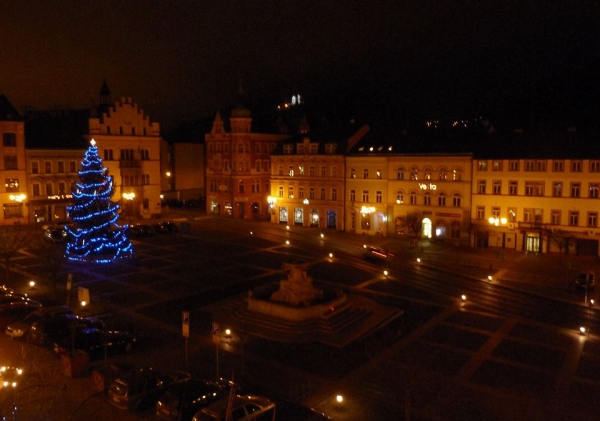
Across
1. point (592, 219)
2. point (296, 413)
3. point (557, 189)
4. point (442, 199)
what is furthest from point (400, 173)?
point (296, 413)

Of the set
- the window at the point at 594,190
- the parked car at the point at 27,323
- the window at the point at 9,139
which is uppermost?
the window at the point at 9,139

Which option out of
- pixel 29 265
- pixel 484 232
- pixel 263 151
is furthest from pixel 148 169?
pixel 484 232

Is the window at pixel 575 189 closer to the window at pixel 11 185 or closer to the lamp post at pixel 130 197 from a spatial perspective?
the lamp post at pixel 130 197

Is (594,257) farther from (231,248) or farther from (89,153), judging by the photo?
(89,153)

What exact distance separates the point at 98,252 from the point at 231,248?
11.9m

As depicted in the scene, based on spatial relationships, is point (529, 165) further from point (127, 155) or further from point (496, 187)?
point (127, 155)

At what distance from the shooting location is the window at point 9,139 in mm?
60594

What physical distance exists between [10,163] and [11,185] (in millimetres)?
2458

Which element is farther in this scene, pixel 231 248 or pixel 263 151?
pixel 263 151

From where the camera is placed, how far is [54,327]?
83.1 feet

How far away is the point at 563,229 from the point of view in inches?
1955

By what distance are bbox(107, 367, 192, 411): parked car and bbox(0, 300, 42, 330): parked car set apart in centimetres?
1073

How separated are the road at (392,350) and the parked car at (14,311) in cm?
253

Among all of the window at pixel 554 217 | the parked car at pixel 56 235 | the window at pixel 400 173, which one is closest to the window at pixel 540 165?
the window at pixel 554 217
